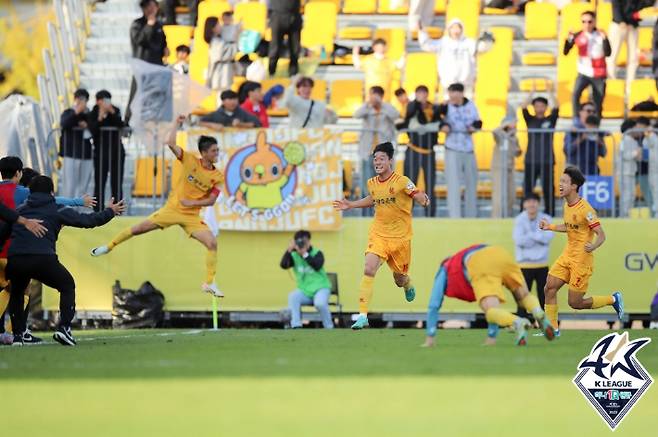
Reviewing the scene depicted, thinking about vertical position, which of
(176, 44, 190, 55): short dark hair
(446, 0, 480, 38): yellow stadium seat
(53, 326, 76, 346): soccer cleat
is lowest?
(53, 326, 76, 346): soccer cleat

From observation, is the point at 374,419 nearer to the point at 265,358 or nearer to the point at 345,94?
the point at 265,358

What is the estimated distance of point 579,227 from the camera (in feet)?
56.0

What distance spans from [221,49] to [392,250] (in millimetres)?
9673

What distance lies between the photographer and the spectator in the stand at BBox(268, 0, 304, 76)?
2552 centimetres

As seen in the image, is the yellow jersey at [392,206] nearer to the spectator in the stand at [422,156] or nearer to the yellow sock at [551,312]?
the yellow sock at [551,312]

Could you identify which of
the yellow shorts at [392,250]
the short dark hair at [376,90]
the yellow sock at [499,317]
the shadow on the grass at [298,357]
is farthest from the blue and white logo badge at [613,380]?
the short dark hair at [376,90]

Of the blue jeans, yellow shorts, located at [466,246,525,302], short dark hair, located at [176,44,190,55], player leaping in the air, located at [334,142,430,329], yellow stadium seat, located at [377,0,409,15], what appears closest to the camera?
yellow shorts, located at [466,246,525,302]

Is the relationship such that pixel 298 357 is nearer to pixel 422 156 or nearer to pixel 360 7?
pixel 422 156

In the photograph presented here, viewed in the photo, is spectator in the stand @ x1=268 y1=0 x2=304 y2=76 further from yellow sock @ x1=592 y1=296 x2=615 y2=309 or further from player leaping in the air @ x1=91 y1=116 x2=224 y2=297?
yellow sock @ x1=592 y1=296 x2=615 y2=309

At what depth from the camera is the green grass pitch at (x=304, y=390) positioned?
31.6ft

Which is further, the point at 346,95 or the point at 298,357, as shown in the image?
the point at 346,95

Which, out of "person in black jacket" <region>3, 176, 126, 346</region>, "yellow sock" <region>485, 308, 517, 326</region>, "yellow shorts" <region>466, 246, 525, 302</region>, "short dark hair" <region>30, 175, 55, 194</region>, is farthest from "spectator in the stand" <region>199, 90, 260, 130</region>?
"yellow sock" <region>485, 308, 517, 326</region>

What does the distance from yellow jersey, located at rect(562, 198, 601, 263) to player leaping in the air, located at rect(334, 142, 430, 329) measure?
1.86m

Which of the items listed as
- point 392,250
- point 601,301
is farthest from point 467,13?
point 392,250
